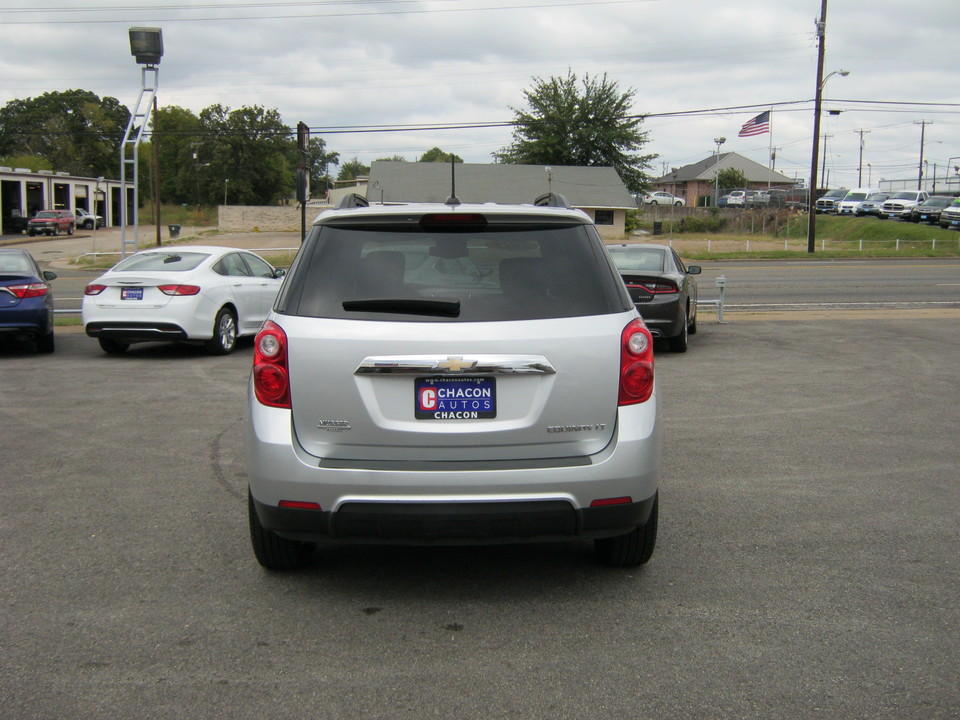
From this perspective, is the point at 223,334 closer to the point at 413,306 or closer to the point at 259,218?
the point at 413,306

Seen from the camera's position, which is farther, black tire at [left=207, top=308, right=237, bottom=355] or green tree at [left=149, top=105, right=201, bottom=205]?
green tree at [left=149, top=105, right=201, bottom=205]

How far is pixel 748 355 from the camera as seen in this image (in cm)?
1311

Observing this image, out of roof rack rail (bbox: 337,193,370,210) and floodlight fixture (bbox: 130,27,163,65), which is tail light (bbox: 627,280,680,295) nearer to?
roof rack rail (bbox: 337,193,370,210)

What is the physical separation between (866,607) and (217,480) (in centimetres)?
419

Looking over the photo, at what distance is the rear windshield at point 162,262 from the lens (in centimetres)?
1315

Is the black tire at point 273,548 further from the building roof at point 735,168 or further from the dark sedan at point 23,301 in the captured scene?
the building roof at point 735,168

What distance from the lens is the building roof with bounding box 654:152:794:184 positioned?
11619 cm

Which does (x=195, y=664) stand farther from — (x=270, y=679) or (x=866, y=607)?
(x=866, y=607)

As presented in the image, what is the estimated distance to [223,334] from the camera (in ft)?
43.8

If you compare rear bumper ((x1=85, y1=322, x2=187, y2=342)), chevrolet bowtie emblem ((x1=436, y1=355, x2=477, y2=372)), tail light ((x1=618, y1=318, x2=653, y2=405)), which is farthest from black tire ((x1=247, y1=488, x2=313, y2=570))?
rear bumper ((x1=85, y1=322, x2=187, y2=342))

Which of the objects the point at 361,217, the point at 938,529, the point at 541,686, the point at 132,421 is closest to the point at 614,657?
the point at 541,686

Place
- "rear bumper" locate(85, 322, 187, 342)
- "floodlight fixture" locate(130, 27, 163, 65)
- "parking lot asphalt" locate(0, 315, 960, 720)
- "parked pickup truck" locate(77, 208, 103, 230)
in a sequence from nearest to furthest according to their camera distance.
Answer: "parking lot asphalt" locate(0, 315, 960, 720) < "rear bumper" locate(85, 322, 187, 342) < "floodlight fixture" locate(130, 27, 163, 65) < "parked pickup truck" locate(77, 208, 103, 230)

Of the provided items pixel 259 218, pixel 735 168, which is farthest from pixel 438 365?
pixel 735 168

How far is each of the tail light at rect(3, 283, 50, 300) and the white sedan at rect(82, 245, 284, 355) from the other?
22.6 inches
